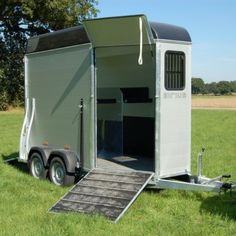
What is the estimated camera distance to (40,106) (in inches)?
410

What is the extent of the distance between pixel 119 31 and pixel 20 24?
28991mm

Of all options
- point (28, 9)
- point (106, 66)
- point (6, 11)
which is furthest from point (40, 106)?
point (6, 11)

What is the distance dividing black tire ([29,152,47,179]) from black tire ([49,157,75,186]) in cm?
42

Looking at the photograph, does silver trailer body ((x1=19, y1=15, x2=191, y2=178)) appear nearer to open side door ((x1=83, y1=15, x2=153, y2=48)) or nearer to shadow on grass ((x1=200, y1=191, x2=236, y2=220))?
open side door ((x1=83, y1=15, x2=153, y2=48))

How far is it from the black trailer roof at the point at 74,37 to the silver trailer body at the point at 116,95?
2 centimetres

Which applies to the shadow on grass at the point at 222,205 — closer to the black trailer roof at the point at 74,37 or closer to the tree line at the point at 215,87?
the black trailer roof at the point at 74,37

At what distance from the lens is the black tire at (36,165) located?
32.6 feet

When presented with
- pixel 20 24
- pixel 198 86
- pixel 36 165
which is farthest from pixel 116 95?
pixel 198 86

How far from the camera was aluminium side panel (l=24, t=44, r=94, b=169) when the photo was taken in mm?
8891

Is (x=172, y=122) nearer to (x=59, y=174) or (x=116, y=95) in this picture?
(x=59, y=174)

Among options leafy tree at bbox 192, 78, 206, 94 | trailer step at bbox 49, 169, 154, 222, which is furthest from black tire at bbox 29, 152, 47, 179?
leafy tree at bbox 192, 78, 206, 94

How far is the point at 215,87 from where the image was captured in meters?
126

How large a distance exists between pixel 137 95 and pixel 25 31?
27.0 m

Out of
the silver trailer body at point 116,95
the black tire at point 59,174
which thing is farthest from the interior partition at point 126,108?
the black tire at point 59,174
